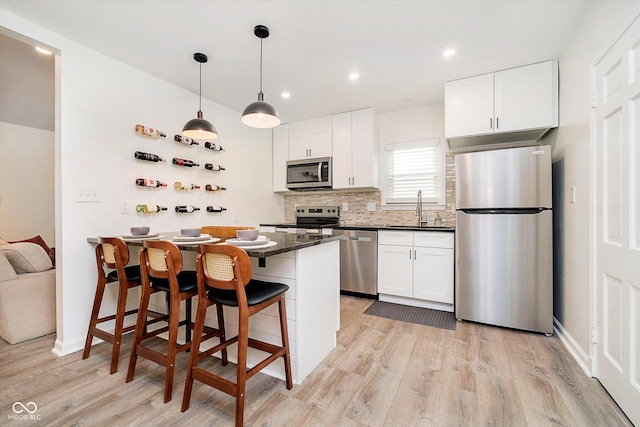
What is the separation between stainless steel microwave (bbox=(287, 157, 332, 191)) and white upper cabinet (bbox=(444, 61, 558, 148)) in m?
1.69

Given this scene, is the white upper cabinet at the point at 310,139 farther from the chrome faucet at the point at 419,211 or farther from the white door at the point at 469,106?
the white door at the point at 469,106

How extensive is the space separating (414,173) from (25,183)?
19.7ft

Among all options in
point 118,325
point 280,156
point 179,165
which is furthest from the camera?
point 280,156

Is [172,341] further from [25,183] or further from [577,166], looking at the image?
[25,183]

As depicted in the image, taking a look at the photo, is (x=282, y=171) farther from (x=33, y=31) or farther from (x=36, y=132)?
(x=36, y=132)

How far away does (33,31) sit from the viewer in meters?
2.04

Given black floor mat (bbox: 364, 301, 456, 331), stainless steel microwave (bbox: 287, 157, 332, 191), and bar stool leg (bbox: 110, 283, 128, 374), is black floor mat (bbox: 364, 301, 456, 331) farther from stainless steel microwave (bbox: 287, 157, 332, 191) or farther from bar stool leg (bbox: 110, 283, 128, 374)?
bar stool leg (bbox: 110, 283, 128, 374)

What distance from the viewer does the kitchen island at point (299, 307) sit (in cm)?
172

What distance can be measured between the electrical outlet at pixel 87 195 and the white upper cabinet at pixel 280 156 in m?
2.49

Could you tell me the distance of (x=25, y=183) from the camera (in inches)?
171

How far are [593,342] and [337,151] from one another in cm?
319

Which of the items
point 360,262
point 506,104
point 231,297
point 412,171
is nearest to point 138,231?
point 231,297

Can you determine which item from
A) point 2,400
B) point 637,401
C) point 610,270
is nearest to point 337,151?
point 610,270

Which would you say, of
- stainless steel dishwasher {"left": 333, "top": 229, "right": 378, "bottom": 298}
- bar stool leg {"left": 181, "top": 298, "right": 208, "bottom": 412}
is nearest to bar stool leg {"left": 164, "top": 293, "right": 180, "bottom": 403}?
bar stool leg {"left": 181, "top": 298, "right": 208, "bottom": 412}
